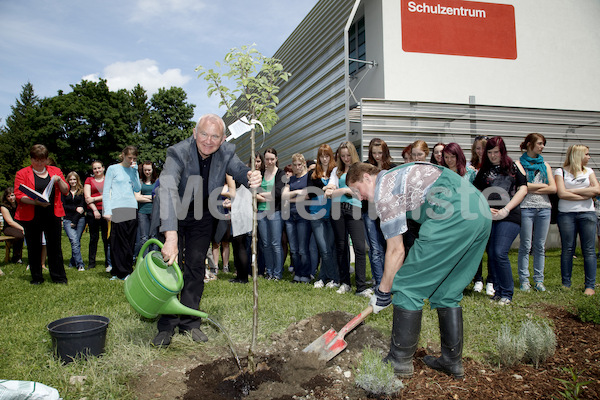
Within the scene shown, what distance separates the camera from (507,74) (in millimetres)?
10453

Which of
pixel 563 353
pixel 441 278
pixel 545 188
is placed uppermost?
pixel 545 188

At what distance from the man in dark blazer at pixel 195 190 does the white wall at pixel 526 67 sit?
6924 millimetres

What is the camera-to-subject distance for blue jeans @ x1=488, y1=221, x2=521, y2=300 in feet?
→ 15.9

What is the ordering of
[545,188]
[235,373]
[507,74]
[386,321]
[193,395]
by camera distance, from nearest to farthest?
[193,395]
[235,373]
[386,321]
[545,188]
[507,74]

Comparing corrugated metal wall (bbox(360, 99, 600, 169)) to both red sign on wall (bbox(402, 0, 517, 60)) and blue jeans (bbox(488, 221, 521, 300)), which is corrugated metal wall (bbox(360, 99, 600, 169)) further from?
blue jeans (bbox(488, 221, 521, 300))

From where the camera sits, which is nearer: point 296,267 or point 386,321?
point 386,321

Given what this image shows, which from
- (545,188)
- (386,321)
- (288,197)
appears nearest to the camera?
(386,321)

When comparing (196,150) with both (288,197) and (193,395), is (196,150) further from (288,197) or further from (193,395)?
(288,197)

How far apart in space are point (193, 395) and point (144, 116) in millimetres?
40497

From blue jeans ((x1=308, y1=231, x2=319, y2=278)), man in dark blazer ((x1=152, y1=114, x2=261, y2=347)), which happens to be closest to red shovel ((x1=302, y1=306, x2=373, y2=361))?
man in dark blazer ((x1=152, y1=114, x2=261, y2=347))

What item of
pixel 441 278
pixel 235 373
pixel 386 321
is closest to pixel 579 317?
pixel 386 321

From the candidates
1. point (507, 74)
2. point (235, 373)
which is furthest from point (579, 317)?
point (507, 74)

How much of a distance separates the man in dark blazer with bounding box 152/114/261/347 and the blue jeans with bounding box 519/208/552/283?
14.0 ft

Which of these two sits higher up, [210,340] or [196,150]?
[196,150]
